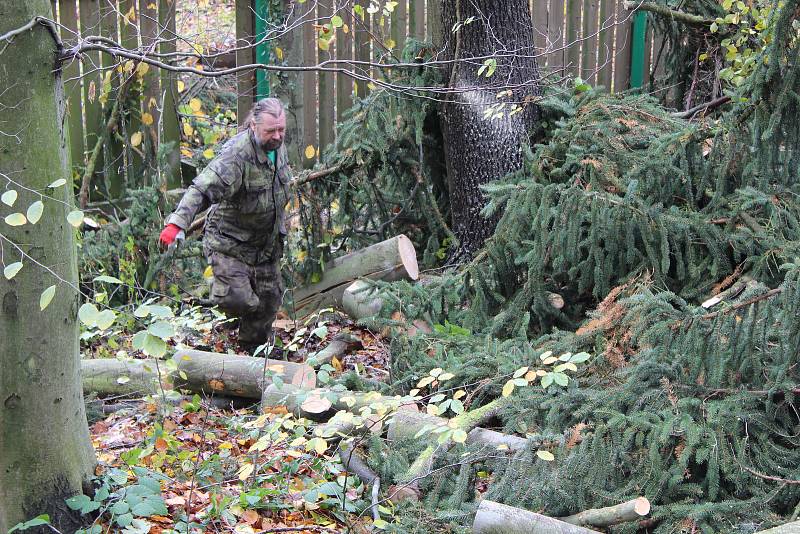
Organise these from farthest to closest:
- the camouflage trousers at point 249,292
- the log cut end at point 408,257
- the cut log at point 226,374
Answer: the log cut end at point 408,257, the camouflage trousers at point 249,292, the cut log at point 226,374

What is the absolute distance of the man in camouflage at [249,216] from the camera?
6.48 metres

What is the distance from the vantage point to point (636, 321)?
5.03 meters

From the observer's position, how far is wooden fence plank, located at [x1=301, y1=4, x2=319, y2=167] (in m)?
9.52

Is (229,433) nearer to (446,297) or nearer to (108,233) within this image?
(446,297)

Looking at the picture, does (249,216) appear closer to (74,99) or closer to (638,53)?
(74,99)

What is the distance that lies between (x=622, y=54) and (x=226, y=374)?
7990 mm

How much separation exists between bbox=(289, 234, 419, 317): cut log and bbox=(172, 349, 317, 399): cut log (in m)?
1.81

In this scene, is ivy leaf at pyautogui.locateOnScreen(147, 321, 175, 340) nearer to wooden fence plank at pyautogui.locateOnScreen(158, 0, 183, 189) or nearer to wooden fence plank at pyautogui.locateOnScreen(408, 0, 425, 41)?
wooden fence plank at pyautogui.locateOnScreen(158, 0, 183, 189)

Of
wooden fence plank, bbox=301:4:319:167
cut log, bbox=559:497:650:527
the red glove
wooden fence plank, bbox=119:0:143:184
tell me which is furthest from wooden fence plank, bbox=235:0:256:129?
cut log, bbox=559:497:650:527

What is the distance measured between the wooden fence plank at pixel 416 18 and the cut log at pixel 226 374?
18.0ft

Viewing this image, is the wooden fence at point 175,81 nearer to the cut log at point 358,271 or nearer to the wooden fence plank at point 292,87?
the wooden fence plank at point 292,87

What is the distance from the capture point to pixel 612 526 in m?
3.93

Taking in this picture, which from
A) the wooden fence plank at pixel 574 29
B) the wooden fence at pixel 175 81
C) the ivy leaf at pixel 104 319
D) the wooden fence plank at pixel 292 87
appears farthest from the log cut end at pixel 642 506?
the wooden fence plank at pixel 574 29

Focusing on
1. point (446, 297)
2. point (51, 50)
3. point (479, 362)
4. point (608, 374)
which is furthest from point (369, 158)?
point (51, 50)
